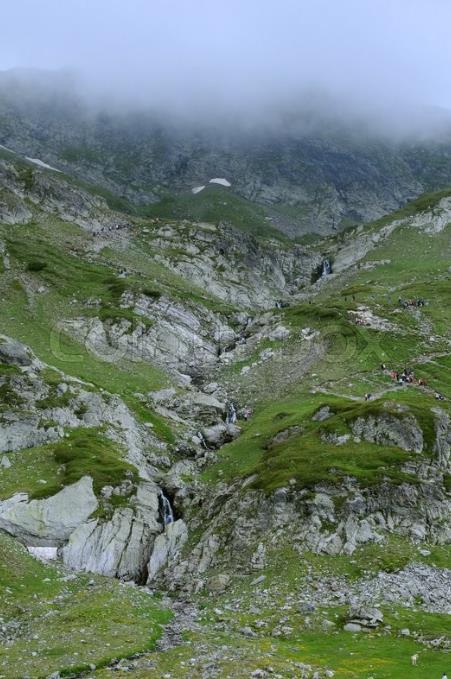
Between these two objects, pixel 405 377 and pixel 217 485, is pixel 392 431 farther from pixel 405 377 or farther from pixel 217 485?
pixel 405 377

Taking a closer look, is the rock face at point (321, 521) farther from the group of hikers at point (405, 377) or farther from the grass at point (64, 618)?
the group of hikers at point (405, 377)

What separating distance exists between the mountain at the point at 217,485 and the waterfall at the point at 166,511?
0.47 feet

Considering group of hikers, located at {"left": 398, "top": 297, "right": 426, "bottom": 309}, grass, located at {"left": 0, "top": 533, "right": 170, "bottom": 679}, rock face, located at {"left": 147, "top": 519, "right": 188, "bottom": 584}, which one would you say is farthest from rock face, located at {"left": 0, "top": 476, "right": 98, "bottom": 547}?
group of hikers, located at {"left": 398, "top": 297, "right": 426, "bottom": 309}

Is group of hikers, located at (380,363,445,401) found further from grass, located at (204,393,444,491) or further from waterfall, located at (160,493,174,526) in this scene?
waterfall, located at (160,493,174,526)

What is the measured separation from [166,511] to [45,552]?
1252cm

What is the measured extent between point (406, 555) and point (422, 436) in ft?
52.6

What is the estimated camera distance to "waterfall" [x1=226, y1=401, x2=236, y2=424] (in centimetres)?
7928

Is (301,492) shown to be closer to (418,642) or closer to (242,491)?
(242,491)

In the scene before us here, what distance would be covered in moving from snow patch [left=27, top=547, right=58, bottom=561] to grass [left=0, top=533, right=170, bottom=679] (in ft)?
5.99

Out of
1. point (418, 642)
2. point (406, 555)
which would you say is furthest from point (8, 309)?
point (418, 642)

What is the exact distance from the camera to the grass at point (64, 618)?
25406mm

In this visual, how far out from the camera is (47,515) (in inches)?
1831

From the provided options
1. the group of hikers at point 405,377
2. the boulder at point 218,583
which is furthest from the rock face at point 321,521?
the group of hikers at point 405,377

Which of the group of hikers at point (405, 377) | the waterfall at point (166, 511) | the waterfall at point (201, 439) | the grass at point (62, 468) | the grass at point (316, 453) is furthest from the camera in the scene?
the group of hikers at point (405, 377)
